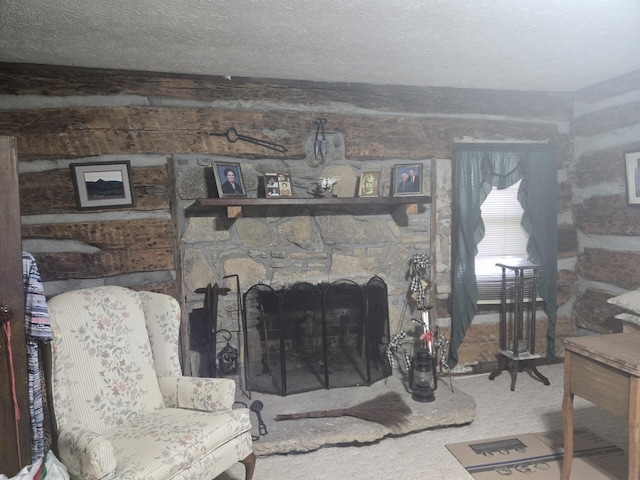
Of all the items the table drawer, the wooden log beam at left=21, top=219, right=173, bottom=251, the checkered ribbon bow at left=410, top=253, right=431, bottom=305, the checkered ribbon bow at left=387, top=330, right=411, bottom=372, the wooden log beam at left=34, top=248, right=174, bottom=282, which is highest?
the wooden log beam at left=21, top=219, right=173, bottom=251

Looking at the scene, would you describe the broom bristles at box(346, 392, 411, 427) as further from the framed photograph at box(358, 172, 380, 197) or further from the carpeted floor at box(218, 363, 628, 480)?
the framed photograph at box(358, 172, 380, 197)

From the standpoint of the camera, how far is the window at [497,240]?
3.69m

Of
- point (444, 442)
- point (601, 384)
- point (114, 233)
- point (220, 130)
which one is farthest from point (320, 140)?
→ point (601, 384)

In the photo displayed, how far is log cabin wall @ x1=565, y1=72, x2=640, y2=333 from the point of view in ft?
11.1

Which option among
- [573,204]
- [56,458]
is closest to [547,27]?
[573,204]

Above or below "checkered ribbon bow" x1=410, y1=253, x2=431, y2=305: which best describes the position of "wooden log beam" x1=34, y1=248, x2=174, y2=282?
above

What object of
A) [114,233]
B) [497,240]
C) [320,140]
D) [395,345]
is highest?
[320,140]

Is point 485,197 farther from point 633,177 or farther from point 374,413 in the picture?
point 374,413

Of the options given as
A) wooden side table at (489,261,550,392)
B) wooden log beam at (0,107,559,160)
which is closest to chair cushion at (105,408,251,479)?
wooden log beam at (0,107,559,160)

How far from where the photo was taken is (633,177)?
3311mm

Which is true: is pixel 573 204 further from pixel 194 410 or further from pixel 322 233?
pixel 194 410

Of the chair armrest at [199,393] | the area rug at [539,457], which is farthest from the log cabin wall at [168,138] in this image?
the area rug at [539,457]

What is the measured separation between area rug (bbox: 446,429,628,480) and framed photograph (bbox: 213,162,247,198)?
204cm

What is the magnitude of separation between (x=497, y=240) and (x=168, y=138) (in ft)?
8.78
